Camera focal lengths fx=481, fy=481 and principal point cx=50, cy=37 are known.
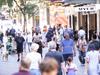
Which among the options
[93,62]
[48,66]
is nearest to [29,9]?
[93,62]

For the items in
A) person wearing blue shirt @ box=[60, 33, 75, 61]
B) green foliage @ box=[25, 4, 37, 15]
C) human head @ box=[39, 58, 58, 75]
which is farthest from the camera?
green foliage @ box=[25, 4, 37, 15]

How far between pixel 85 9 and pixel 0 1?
771cm

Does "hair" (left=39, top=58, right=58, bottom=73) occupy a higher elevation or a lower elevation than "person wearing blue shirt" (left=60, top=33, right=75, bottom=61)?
higher

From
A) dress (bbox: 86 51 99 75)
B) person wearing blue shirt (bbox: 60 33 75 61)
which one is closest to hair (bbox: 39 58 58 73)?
dress (bbox: 86 51 99 75)

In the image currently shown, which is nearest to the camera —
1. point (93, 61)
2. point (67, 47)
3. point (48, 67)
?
point (48, 67)

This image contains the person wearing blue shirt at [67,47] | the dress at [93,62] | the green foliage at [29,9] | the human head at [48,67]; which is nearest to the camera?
the human head at [48,67]

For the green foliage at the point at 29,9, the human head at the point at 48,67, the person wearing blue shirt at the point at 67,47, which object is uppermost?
the human head at the point at 48,67

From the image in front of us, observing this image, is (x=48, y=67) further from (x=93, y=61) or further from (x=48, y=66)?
(x=93, y=61)

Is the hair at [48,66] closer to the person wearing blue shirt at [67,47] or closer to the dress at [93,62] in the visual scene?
the dress at [93,62]

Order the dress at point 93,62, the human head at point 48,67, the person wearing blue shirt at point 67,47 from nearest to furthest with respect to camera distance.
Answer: the human head at point 48,67 < the dress at point 93,62 < the person wearing blue shirt at point 67,47

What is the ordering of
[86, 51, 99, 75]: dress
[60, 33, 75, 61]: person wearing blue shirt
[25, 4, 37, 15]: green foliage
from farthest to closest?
[25, 4, 37, 15]: green foliage, [60, 33, 75, 61]: person wearing blue shirt, [86, 51, 99, 75]: dress

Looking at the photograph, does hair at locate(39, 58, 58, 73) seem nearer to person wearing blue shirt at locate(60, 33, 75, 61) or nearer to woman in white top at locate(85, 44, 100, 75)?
woman in white top at locate(85, 44, 100, 75)

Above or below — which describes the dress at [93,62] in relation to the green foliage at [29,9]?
below

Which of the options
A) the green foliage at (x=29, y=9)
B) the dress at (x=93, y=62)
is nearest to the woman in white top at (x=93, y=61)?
the dress at (x=93, y=62)
